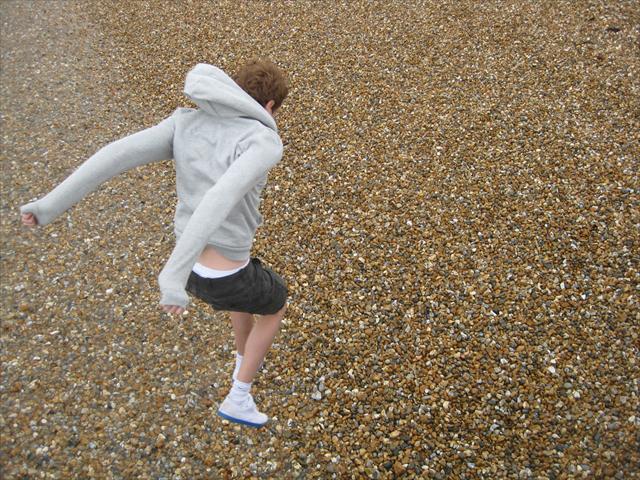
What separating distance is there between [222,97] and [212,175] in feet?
1.06

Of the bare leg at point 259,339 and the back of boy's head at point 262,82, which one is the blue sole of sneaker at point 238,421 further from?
the back of boy's head at point 262,82

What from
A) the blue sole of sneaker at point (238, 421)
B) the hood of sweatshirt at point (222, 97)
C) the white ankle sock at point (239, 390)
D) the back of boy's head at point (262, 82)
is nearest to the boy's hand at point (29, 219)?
the hood of sweatshirt at point (222, 97)

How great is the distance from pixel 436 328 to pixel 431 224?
1.12 m

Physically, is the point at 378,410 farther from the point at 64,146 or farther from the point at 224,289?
the point at 64,146

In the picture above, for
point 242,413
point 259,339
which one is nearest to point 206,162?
point 259,339

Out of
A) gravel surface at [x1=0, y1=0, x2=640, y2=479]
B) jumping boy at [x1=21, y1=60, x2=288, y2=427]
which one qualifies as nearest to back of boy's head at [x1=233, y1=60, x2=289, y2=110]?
jumping boy at [x1=21, y1=60, x2=288, y2=427]

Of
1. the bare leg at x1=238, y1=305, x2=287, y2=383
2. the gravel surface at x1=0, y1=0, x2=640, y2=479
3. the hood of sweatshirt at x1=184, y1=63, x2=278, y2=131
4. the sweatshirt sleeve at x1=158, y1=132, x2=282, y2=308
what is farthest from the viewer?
the gravel surface at x1=0, y1=0, x2=640, y2=479

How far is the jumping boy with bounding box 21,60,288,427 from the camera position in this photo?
197 centimetres

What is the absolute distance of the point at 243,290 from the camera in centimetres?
242

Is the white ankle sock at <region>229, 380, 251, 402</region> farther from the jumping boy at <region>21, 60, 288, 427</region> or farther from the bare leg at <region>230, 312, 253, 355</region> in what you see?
the jumping boy at <region>21, 60, 288, 427</region>

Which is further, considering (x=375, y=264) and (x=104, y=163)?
(x=375, y=264)

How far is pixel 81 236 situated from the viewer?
4746mm

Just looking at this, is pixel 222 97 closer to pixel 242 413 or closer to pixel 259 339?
pixel 259 339

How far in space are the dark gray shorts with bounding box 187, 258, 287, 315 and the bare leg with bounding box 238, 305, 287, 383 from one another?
10 centimetres
